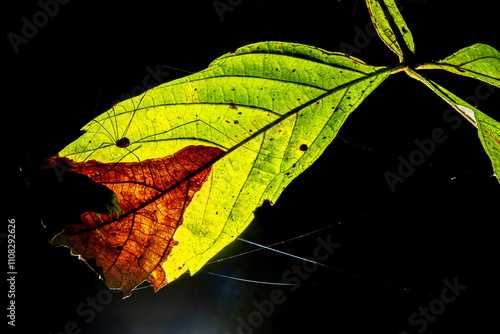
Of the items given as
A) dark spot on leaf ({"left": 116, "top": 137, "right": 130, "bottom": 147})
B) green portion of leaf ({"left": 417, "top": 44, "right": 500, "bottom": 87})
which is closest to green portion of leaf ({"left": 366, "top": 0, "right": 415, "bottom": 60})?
green portion of leaf ({"left": 417, "top": 44, "right": 500, "bottom": 87})

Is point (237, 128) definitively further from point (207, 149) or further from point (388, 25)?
point (388, 25)

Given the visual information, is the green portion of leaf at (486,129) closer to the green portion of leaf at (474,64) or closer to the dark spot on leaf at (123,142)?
the green portion of leaf at (474,64)

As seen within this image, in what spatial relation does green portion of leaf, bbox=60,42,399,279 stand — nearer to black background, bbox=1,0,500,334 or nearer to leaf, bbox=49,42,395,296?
leaf, bbox=49,42,395,296

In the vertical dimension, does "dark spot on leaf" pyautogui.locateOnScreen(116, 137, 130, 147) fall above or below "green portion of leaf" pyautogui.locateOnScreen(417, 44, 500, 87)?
above

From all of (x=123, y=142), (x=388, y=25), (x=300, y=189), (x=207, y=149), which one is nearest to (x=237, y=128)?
(x=207, y=149)

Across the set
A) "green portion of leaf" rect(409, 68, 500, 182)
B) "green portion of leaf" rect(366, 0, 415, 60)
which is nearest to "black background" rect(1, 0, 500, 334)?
"green portion of leaf" rect(366, 0, 415, 60)

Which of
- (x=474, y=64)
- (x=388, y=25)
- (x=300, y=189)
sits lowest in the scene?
(x=300, y=189)

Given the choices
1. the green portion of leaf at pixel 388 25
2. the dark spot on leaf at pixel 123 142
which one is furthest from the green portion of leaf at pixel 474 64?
the dark spot on leaf at pixel 123 142

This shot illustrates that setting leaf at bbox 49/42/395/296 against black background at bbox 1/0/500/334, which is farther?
black background at bbox 1/0/500/334
